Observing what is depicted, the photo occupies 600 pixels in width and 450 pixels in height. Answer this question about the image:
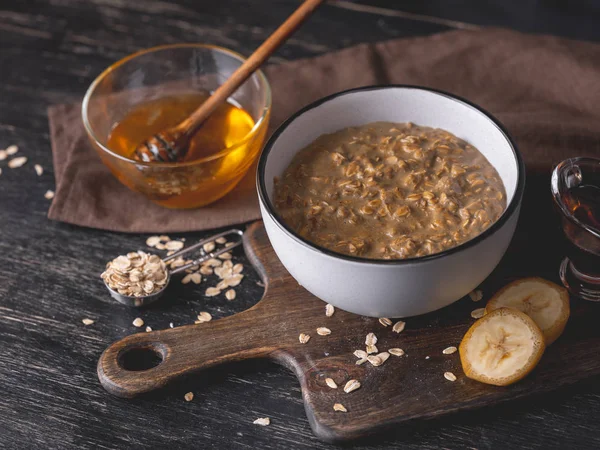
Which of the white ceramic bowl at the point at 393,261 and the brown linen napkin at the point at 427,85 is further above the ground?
the white ceramic bowl at the point at 393,261

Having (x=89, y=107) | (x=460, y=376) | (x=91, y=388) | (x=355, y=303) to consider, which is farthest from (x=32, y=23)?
(x=460, y=376)

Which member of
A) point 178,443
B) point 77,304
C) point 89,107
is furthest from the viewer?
point 89,107

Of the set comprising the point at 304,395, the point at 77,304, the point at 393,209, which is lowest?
the point at 77,304

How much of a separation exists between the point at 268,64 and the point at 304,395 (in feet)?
5.13

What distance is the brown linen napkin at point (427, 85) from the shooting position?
2465 millimetres

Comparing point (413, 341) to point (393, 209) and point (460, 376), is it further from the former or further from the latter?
point (393, 209)

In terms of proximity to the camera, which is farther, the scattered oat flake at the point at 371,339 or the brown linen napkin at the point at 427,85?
the brown linen napkin at the point at 427,85

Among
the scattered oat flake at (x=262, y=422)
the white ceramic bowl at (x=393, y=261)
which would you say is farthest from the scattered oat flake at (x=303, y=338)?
the scattered oat flake at (x=262, y=422)

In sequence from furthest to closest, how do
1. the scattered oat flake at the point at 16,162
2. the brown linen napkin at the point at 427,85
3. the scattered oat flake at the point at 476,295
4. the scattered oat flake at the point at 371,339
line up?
the scattered oat flake at the point at 16,162 < the brown linen napkin at the point at 427,85 < the scattered oat flake at the point at 476,295 < the scattered oat flake at the point at 371,339

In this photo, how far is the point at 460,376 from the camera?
189 cm

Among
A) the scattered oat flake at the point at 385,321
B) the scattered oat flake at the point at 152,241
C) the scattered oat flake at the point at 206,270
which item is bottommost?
the scattered oat flake at the point at 152,241

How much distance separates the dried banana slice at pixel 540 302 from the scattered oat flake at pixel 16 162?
Answer: 167 cm

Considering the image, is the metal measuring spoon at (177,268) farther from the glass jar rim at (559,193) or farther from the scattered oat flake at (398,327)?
the glass jar rim at (559,193)

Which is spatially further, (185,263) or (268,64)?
(268,64)
